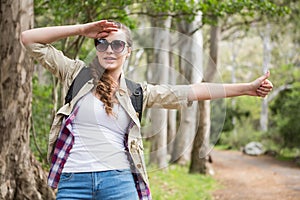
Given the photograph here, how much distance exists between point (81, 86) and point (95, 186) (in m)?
0.57

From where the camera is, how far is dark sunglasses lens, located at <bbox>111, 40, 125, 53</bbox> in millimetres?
2818

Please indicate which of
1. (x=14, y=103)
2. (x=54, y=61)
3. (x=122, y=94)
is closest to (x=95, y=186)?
(x=122, y=94)

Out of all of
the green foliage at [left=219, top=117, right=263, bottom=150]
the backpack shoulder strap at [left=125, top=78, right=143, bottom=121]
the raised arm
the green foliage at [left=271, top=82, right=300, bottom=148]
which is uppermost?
the raised arm

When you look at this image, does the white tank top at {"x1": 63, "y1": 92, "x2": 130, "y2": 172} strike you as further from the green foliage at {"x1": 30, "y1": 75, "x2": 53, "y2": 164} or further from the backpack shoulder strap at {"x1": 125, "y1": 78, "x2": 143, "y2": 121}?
the green foliage at {"x1": 30, "y1": 75, "x2": 53, "y2": 164}

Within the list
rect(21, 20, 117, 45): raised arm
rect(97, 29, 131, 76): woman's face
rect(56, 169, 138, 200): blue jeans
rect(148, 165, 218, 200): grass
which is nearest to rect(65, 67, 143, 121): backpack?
rect(97, 29, 131, 76): woman's face

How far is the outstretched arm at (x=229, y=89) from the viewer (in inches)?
114

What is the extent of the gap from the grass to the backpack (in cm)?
623

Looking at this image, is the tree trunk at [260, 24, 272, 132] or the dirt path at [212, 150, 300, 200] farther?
the tree trunk at [260, 24, 272, 132]

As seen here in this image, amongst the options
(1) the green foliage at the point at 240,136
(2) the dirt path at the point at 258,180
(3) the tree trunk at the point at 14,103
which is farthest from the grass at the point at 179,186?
(1) the green foliage at the point at 240,136

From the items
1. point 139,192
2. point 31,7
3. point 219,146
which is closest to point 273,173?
point 31,7

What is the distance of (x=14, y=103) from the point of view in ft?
17.3

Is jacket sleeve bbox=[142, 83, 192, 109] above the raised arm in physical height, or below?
below

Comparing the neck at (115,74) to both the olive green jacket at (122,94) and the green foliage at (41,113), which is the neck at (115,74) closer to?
the olive green jacket at (122,94)

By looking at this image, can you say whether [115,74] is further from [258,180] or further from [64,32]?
[258,180]
